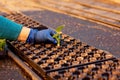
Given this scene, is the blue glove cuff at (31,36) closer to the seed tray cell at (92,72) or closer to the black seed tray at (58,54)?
the black seed tray at (58,54)

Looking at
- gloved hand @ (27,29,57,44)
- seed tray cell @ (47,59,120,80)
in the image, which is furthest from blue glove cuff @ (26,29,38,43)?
seed tray cell @ (47,59,120,80)

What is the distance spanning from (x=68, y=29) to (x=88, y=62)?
2.04 metres

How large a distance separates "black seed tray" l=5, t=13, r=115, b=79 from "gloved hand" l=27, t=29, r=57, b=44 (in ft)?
0.26

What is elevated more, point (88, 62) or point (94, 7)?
point (94, 7)

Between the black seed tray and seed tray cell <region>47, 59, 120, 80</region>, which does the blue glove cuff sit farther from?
seed tray cell <region>47, 59, 120, 80</region>

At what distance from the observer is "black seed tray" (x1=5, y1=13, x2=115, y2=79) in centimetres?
337

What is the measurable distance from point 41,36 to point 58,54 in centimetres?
39

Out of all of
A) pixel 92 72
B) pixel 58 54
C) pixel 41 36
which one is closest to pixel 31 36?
pixel 41 36

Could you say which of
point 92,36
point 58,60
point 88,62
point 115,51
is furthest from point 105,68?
point 92,36

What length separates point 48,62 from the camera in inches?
136

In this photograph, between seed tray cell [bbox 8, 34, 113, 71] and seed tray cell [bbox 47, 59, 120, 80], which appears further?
seed tray cell [bbox 8, 34, 113, 71]

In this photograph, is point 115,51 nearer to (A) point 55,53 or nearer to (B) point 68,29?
(A) point 55,53

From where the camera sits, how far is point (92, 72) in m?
3.12

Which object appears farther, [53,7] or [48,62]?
[53,7]
